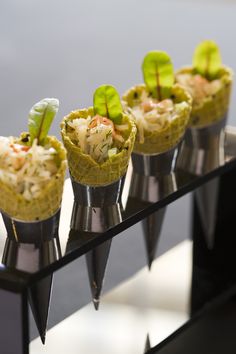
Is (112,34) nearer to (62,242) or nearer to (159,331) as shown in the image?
(159,331)

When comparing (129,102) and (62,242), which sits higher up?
(129,102)

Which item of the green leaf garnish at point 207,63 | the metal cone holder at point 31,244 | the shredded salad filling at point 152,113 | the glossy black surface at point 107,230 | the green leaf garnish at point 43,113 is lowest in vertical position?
the glossy black surface at point 107,230

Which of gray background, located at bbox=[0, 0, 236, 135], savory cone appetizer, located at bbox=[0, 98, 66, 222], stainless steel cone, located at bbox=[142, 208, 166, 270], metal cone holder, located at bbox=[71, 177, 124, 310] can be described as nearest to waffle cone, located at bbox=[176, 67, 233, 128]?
stainless steel cone, located at bbox=[142, 208, 166, 270]

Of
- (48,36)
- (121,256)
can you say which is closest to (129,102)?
(121,256)

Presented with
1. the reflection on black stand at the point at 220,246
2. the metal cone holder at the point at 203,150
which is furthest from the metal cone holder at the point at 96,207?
the reflection on black stand at the point at 220,246

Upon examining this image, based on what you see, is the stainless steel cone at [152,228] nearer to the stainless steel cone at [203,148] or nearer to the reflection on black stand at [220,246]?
the stainless steel cone at [203,148]

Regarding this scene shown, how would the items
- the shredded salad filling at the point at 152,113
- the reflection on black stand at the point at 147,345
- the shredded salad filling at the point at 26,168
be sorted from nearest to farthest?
the shredded salad filling at the point at 26,168
the shredded salad filling at the point at 152,113
the reflection on black stand at the point at 147,345

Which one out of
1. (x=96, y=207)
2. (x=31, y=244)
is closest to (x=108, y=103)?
(x=96, y=207)

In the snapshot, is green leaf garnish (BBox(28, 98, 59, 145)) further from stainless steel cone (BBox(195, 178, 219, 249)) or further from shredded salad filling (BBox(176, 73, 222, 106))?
stainless steel cone (BBox(195, 178, 219, 249))
